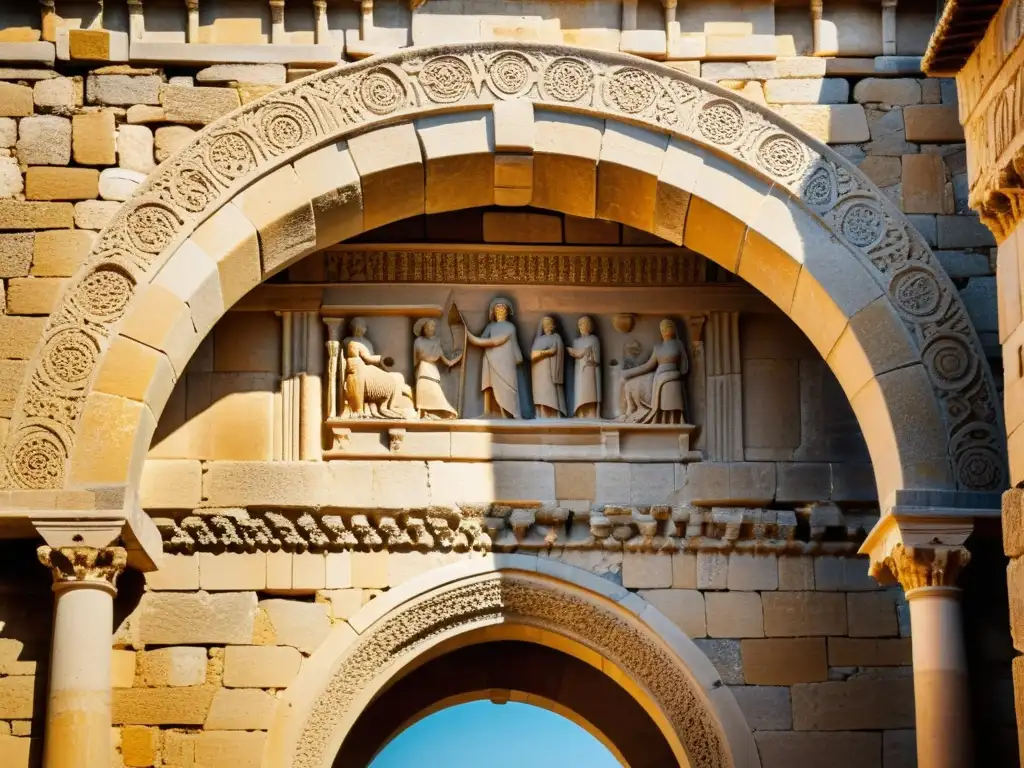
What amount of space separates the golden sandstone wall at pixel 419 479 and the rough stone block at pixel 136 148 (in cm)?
1

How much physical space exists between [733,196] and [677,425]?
162 centimetres

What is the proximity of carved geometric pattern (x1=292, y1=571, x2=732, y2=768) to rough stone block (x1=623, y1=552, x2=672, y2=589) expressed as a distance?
0.22 meters

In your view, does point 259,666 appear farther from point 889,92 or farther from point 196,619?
point 889,92

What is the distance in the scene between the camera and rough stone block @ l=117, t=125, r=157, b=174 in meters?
9.62

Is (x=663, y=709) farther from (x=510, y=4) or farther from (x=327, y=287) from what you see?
(x=510, y=4)

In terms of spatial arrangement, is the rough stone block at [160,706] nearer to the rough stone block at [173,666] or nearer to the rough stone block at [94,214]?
the rough stone block at [173,666]

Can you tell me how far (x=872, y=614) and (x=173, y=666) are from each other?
384cm

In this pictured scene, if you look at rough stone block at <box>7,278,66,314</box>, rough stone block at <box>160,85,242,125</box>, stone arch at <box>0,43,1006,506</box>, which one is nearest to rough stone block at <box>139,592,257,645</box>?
stone arch at <box>0,43,1006,506</box>

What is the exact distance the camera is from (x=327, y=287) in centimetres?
1084

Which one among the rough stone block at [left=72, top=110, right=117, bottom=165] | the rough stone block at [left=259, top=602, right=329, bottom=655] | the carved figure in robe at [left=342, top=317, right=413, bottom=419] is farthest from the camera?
the carved figure in robe at [left=342, top=317, right=413, bottom=419]

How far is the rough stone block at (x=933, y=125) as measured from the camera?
9852 millimetres

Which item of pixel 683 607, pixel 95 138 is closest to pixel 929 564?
pixel 683 607

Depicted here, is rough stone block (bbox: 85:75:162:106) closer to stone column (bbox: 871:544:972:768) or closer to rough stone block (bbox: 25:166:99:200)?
rough stone block (bbox: 25:166:99:200)

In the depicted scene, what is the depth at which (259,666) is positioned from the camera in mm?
10062
